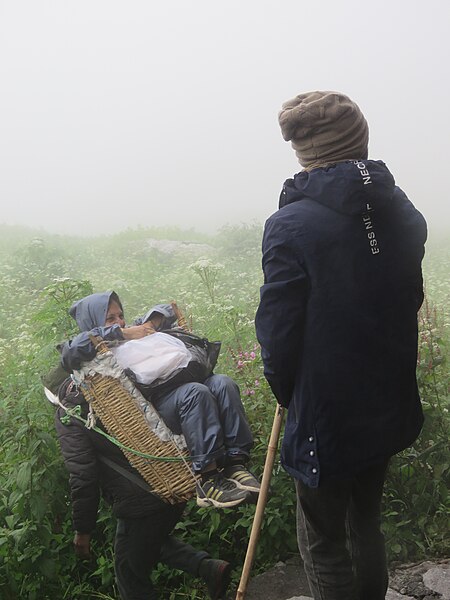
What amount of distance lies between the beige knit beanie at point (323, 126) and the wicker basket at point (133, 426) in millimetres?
1127

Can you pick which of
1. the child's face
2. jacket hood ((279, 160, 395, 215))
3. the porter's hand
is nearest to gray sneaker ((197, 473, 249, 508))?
the porter's hand

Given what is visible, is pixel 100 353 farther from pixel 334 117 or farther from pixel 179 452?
pixel 334 117

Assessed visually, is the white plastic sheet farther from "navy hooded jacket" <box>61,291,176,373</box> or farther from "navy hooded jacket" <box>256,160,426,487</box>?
"navy hooded jacket" <box>256,160,426,487</box>

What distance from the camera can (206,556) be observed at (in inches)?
118

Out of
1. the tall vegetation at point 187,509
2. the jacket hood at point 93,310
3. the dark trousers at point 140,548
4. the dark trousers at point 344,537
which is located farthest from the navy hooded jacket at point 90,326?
the dark trousers at point 344,537

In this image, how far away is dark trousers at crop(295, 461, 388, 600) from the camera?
6.95ft

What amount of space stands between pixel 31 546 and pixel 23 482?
30 cm

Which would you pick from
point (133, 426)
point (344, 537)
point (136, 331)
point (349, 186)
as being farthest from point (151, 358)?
point (349, 186)

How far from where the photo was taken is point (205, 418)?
8.10 feet

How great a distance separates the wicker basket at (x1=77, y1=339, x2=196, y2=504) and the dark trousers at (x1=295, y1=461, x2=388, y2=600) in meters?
0.52

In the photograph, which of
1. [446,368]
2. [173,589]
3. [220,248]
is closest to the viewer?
[173,589]

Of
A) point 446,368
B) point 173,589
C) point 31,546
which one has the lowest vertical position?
point 173,589

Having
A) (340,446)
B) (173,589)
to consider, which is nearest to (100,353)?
(340,446)

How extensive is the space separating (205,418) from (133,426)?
11.5 inches
